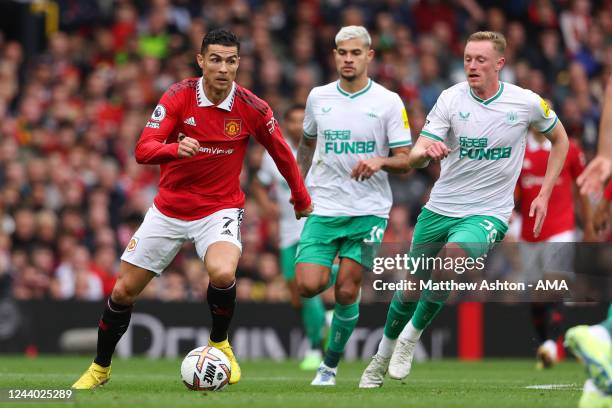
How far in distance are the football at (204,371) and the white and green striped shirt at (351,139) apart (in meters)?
2.04

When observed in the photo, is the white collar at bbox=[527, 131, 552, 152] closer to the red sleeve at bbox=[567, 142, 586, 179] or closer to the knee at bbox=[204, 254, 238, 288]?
the red sleeve at bbox=[567, 142, 586, 179]

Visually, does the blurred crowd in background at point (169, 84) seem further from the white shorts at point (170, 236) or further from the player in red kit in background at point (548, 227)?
the white shorts at point (170, 236)

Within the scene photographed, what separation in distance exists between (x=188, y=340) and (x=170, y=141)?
22.8 ft

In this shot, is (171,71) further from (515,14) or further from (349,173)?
(349,173)

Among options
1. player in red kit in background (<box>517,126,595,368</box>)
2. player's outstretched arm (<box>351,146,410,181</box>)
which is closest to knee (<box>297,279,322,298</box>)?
player's outstretched arm (<box>351,146,410,181</box>)

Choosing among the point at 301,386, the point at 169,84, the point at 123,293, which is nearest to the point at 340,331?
the point at 301,386

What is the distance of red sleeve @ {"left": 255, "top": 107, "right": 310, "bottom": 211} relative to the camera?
10.2 m

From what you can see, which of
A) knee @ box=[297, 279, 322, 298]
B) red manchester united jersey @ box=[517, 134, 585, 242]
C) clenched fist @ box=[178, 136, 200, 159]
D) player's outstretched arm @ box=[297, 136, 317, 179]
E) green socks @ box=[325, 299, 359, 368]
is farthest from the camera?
red manchester united jersey @ box=[517, 134, 585, 242]

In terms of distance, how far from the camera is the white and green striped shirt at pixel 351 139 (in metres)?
11.1

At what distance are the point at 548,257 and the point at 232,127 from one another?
5.03 m

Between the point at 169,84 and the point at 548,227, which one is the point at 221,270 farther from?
the point at 169,84

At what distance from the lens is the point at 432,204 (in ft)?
35.0

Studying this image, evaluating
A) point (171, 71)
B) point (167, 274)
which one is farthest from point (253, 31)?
point (167, 274)

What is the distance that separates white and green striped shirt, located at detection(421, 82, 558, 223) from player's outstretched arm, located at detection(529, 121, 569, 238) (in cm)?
8
